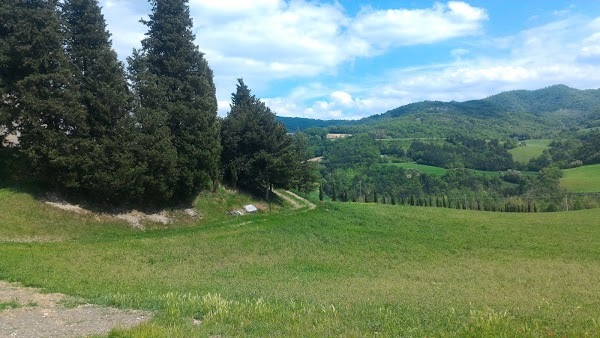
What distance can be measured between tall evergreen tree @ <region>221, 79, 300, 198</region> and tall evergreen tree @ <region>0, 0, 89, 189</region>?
1993 cm

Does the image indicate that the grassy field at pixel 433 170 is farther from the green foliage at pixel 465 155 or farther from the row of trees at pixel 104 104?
the row of trees at pixel 104 104

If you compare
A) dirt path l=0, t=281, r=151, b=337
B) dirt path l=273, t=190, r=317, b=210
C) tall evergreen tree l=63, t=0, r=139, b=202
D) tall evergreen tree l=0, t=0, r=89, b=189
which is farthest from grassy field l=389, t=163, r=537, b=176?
dirt path l=0, t=281, r=151, b=337

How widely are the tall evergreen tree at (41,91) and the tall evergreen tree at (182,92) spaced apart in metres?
7.15

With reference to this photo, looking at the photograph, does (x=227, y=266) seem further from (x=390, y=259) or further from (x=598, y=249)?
(x=598, y=249)

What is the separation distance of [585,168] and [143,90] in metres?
Result: 114

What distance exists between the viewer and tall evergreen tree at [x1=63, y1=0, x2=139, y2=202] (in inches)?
1224

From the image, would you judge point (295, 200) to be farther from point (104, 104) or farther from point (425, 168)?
point (425, 168)

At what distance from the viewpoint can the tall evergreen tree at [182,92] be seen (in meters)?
37.5

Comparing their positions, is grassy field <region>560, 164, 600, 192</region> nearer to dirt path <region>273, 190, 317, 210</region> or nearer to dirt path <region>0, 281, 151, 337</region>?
dirt path <region>273, 190, 317, 210</region>

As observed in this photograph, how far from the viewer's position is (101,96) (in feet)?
104

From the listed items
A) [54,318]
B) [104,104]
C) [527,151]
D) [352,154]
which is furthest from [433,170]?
[54,318]

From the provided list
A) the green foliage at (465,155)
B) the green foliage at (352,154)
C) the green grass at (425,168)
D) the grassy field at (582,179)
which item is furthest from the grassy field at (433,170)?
the grassy field at (582,179)

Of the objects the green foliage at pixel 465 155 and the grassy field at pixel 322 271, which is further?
the green foliage at pixel 465 155

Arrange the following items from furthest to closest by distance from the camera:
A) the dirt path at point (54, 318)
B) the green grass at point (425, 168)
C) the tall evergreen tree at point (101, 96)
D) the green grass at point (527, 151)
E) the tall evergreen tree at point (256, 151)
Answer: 1. the green grass at point (527, 151)
2. the green grass at point (425, 168)
3. the tall evergreen tree at point (256, 151)
4. the tall evergreen tree at point (101, 96)
5. the dirt path at point (54, 318)
